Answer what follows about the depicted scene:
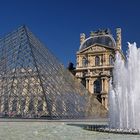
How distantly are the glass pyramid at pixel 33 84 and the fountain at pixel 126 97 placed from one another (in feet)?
20.0

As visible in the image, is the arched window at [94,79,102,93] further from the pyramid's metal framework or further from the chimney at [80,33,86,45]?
the pyramid's metal framework

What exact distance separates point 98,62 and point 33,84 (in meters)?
33.0

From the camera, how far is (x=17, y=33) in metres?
29.5

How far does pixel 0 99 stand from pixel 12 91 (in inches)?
56.5

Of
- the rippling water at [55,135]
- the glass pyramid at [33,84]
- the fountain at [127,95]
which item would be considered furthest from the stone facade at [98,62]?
the rippling water at [55,135]

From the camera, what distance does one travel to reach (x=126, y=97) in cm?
1730

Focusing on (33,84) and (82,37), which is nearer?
(33,84)

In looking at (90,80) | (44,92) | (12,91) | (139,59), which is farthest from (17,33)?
(90,80)

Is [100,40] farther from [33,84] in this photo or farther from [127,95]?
[127,95]

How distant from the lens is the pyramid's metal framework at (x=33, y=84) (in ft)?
80.9

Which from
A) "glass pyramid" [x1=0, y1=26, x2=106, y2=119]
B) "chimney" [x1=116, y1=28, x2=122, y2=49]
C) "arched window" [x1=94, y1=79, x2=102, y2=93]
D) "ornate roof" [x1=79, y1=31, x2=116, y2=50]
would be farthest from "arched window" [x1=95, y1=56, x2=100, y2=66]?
"glass pyramid" [x1=0, y1=26, x2=106, y2=119]

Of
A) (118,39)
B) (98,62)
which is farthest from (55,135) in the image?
(118,39)

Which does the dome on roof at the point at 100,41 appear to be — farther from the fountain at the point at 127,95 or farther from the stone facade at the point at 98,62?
the fountain at the point at 127,95

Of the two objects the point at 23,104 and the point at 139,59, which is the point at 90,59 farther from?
the point at 139,59
